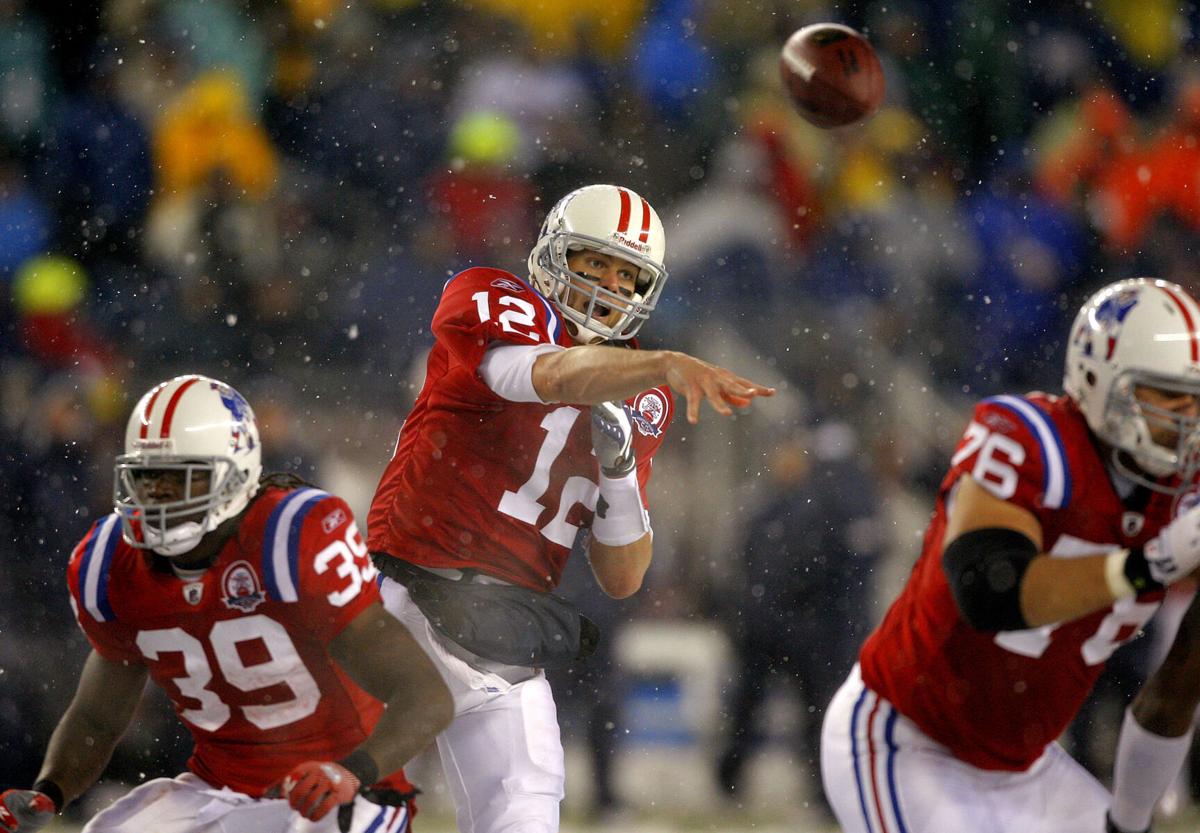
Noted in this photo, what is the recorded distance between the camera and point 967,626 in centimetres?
248

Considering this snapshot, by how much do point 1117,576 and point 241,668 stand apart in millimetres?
1516

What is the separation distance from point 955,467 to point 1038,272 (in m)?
3.53

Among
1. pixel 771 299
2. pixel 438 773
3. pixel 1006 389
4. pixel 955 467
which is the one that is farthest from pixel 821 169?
pixel 955 467

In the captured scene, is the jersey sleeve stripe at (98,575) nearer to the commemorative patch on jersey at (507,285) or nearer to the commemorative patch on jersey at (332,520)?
the commemorative patch on jersey at (332,520)

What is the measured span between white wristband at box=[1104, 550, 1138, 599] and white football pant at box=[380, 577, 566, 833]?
1.29 meters

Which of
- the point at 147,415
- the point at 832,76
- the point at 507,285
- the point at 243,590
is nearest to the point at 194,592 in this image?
the point at 243,590

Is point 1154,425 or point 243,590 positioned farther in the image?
point 243,590

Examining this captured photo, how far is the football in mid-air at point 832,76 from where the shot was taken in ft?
14.3

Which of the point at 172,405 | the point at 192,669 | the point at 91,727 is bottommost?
A: the point at 91,727

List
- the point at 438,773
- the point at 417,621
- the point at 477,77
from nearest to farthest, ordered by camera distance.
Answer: the point at 417,621 < the point at 438,773 < the point at 477,77

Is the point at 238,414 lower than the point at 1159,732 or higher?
higher

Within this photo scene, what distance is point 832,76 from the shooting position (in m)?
4.38

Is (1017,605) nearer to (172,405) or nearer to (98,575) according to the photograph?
(172,405)

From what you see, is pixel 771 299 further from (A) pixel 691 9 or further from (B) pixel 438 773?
(B) pixel 438 773
